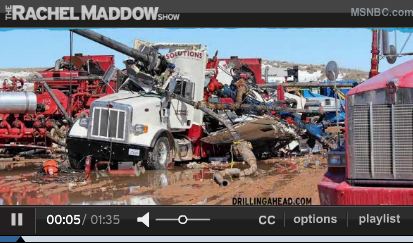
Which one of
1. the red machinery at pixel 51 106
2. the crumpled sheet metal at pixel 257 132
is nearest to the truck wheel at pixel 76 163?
the red machinery at pixel 51 106

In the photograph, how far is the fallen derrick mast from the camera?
1343 centimetres

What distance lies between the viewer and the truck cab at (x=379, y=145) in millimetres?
6477

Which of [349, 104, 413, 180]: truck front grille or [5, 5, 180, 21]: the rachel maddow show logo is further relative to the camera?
[349, 104, 413, 180]: truck front grille

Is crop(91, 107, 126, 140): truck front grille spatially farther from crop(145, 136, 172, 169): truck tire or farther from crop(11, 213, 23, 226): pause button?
crop(11, 213, 23, 226): pause button

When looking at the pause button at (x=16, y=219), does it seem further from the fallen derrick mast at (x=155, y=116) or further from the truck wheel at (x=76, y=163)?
the truck wheel at (x=76, y=163)

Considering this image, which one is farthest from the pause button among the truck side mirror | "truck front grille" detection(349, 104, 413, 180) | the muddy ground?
the truck side mirror

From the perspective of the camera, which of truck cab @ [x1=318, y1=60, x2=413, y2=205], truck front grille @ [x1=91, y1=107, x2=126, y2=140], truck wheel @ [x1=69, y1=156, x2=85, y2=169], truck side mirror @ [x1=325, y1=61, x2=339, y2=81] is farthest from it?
truck wheel @ [x1=69, y1=156, x2=85, y2=169]

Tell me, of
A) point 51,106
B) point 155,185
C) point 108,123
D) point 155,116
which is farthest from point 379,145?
point 51,106

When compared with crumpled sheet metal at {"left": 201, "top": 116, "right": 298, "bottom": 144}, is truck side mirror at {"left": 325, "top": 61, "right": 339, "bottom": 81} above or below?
above

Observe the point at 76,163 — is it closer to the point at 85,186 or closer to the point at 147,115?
the point at 147,115

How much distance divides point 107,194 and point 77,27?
16.6ft

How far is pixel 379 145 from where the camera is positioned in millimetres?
6668

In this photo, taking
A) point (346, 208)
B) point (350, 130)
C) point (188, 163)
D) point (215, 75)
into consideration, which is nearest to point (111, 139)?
point (188, 163)

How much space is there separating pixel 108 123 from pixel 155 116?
1.19 m
